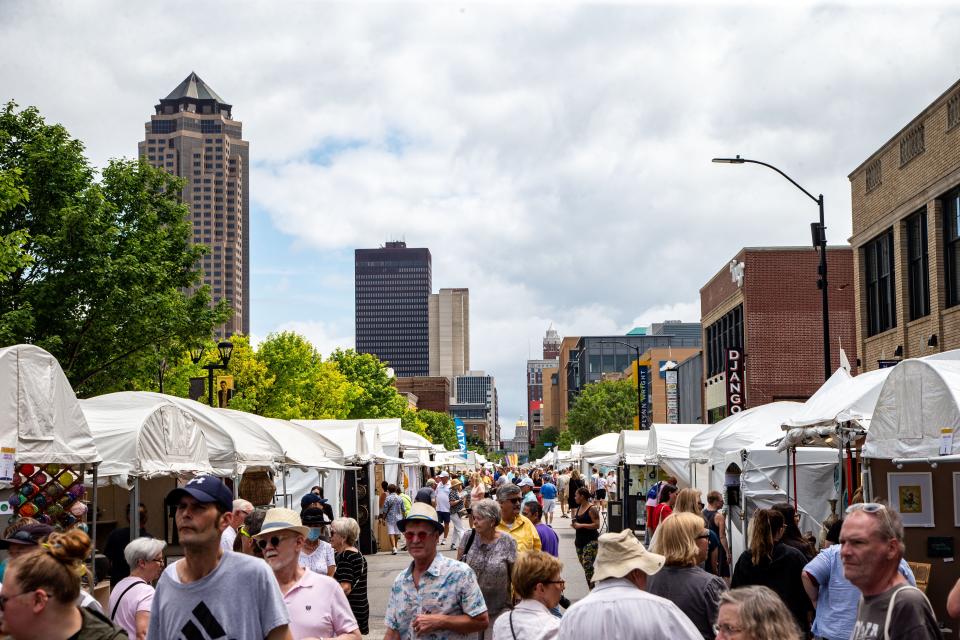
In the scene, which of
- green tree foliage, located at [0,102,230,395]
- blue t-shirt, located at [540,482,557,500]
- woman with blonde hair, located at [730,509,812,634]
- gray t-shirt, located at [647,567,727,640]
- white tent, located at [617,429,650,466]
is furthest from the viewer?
blue t-shirt, located at [540,482,557,500]

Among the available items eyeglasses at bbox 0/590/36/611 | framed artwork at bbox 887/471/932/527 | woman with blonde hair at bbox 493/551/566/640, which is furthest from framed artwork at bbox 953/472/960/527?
eyeglasses at bbox 0/590/36/611

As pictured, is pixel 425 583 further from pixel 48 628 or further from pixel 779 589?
pixel 779 589

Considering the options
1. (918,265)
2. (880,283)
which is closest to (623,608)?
(918,265)

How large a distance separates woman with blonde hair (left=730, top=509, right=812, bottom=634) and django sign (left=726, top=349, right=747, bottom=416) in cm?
3742

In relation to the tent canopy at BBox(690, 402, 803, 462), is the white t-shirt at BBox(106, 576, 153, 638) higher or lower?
lower

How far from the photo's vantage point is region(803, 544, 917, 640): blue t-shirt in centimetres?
803

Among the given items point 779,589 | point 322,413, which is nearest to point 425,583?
point 779,589

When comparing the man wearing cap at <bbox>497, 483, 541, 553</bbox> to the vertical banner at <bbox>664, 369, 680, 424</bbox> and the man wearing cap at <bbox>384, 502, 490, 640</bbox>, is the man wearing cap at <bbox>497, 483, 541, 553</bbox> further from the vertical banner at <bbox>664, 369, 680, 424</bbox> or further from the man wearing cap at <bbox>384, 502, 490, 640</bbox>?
the vertical banner at <bbox>664, 369, 680, 424</bbox>

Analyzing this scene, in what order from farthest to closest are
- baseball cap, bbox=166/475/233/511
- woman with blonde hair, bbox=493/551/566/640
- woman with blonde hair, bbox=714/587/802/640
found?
A: woman with blonde hair, bbox=493/551/566/640 < baseball cap, bbox=166/475/233/511 < woman with blonde hair, bbox=714/587/802/640

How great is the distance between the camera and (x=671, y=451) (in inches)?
1065

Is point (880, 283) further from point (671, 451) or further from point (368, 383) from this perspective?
point (368, 383)

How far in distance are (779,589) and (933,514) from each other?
389cm

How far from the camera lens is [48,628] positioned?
177 inches

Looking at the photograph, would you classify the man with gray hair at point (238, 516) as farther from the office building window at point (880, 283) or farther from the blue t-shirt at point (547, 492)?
the office building window at point (880, 283)
